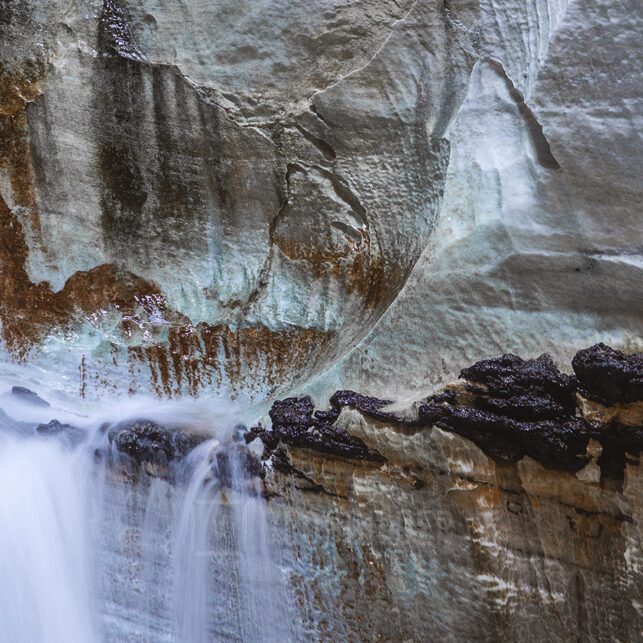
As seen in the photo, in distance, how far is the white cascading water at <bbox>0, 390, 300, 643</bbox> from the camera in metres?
2.50

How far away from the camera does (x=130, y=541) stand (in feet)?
8.91

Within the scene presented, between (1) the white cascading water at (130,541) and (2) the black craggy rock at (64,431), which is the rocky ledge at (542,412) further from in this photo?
(2) the black craggy rock at (64,431)

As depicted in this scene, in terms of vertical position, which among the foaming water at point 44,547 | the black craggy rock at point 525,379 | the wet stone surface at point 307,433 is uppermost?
the black craggy rock at point 525,379

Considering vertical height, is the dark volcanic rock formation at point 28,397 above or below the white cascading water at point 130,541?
above

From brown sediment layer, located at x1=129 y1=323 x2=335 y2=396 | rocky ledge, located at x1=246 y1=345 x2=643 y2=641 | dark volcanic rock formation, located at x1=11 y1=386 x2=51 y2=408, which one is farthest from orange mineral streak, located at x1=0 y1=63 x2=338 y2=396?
rocky ledge, located at x1=246 y1=345 x2=643 y2=641

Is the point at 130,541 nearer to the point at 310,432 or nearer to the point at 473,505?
the point at 310,432

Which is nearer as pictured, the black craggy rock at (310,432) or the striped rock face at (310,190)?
the striped rock face at (310,190)

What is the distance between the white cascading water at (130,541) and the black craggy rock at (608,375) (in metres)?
1.17

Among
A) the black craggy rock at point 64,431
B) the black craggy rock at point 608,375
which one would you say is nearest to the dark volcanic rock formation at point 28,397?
the black craggy rock at point 64,431

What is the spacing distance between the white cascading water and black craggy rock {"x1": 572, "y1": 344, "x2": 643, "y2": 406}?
1173mm

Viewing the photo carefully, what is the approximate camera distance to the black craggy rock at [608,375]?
1.87 meters

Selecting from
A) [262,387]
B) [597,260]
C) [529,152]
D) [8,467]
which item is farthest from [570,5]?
[8,467]

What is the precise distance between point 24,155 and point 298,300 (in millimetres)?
1324

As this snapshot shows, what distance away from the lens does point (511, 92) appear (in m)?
2.24
